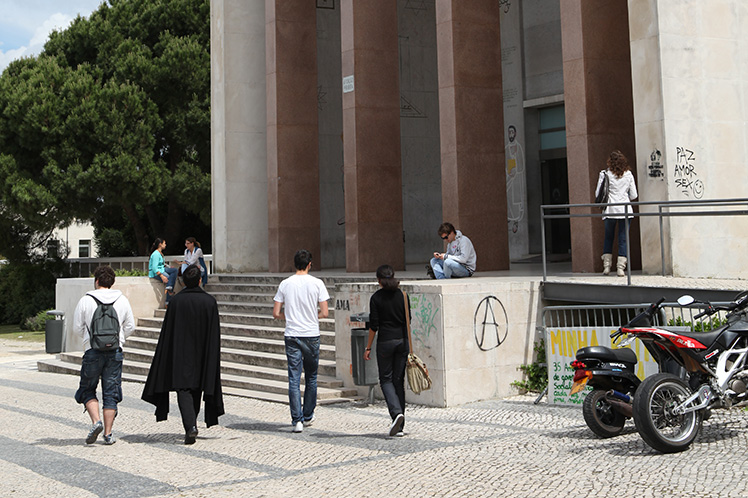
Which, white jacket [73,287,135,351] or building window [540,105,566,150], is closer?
white jacket [73,287,135,351]

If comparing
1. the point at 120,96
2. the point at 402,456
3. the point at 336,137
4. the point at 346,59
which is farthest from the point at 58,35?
the point at 402,456

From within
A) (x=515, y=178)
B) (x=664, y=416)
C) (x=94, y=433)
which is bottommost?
(x=94, y=433)

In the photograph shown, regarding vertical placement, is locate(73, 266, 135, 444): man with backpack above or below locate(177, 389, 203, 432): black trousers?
above

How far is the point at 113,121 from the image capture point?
103ft

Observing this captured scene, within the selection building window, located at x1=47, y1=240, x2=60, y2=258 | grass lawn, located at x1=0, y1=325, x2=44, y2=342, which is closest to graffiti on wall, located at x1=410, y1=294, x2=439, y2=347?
grass lawn, located at x1=0, y1=325, x2=44, y2=342

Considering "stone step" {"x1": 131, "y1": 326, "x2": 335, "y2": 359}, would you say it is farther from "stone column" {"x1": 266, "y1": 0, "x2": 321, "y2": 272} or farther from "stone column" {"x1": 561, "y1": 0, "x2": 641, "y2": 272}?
"stone column" {"x1": 266, "y1": 0, "x2": 321, "y2": 272}

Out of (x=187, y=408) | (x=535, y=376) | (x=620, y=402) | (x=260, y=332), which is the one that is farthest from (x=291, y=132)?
(x=620, y=402)

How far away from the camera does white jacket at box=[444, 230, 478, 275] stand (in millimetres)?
13375

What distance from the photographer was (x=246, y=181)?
2181 cm

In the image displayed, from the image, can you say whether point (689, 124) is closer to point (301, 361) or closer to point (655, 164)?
point (655, 164)

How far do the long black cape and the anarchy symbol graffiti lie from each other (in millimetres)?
3586

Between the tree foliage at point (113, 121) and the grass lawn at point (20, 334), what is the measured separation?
386 cm

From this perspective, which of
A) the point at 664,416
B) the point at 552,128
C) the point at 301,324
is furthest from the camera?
the point at 552,128

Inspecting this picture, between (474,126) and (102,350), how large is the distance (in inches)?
368
